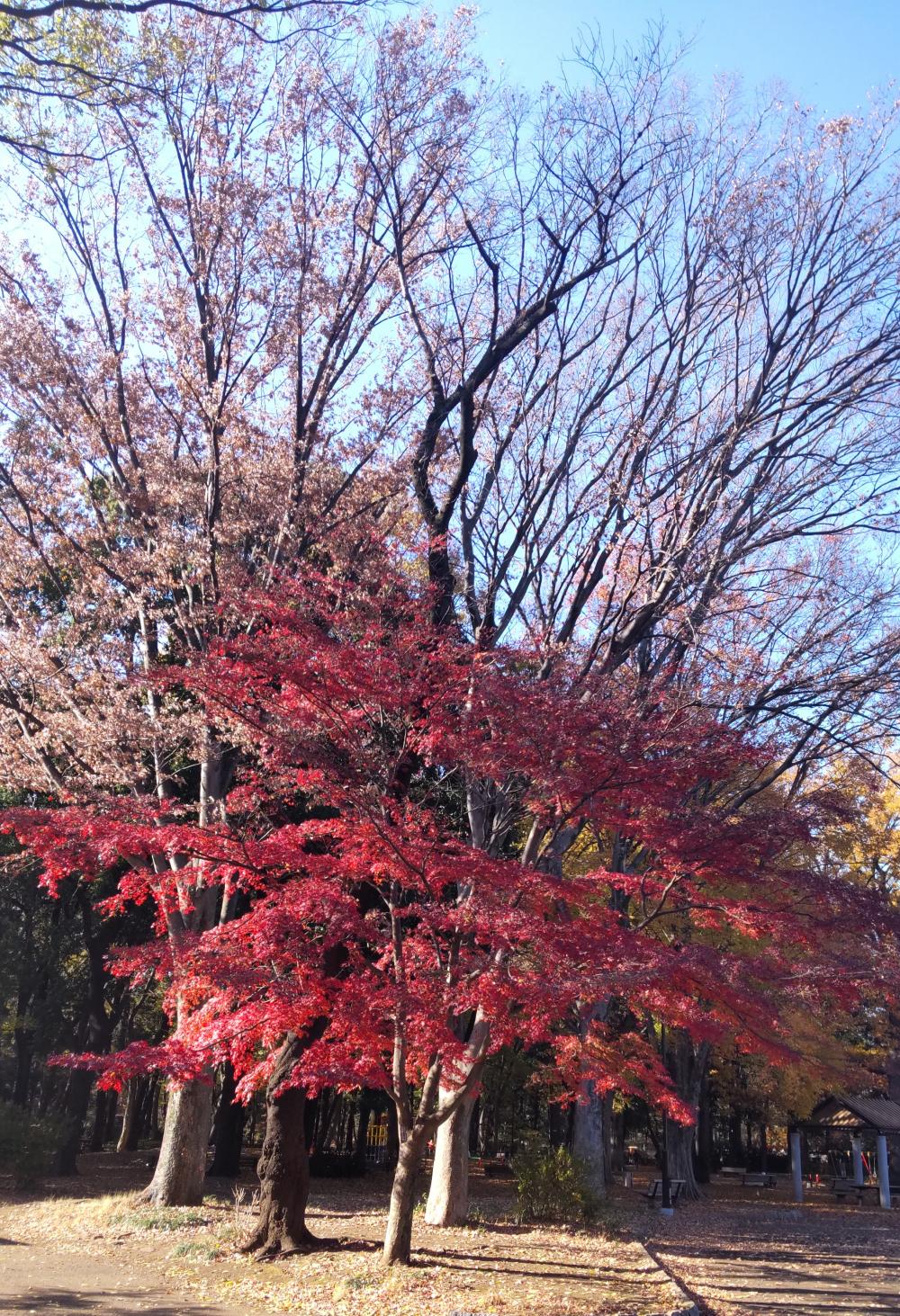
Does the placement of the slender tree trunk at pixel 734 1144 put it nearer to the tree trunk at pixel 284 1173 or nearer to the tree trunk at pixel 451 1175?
the tree trunk at pixel 451 1175

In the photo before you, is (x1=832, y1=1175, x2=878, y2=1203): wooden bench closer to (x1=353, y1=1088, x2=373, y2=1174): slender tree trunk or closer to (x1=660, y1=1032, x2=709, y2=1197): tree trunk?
(x1=660, y1=1032, x2=709, y2=1197): tree trunk

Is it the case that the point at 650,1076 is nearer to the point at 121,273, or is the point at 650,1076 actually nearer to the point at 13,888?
the point at 121,273

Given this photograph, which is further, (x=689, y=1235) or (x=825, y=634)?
(x=689, y=1235)

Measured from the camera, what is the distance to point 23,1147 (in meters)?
18.9

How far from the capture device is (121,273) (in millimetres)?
12750

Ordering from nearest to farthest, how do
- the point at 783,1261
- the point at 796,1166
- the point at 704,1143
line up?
the point at 783,1261 → the point at 796,1166 → the point at 704,1143

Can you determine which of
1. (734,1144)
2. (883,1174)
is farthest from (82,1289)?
(734,1144)

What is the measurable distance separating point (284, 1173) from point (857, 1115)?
22165 millimetres

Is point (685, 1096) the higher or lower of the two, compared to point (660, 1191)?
higher

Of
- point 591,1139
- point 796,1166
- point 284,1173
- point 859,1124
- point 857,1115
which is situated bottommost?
point 796,1166

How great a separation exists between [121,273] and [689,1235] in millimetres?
16951

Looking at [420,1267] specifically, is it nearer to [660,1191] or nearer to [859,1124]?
[660,1191]

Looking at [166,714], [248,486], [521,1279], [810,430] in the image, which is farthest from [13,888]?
[810,430]

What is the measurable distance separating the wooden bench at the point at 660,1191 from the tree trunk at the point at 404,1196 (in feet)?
51.1
